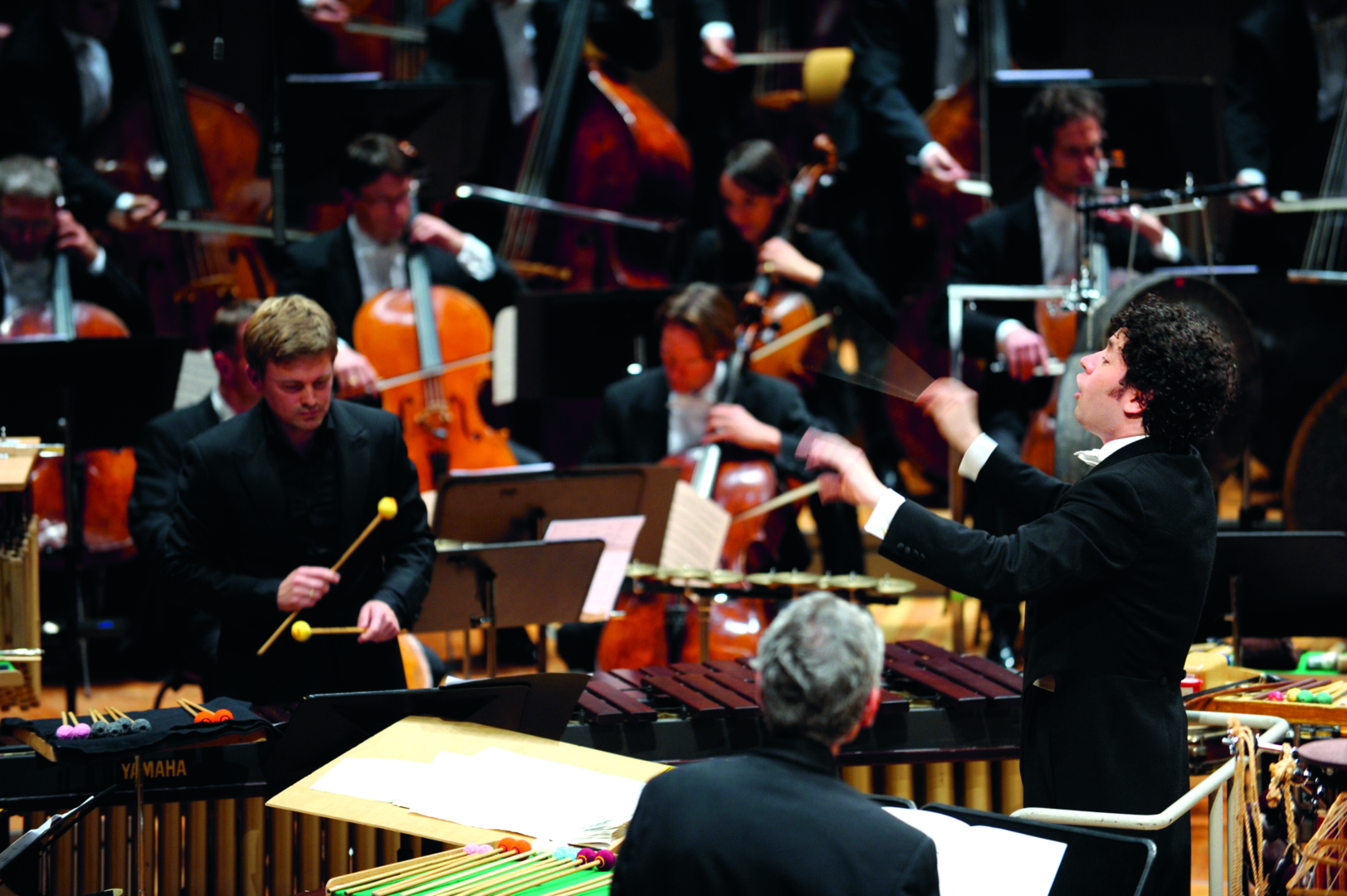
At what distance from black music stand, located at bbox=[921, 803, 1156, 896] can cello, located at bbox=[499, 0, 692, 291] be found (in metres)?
3.54

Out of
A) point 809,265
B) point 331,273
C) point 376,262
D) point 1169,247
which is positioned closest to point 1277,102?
point 1169,247

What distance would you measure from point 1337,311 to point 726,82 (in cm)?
256

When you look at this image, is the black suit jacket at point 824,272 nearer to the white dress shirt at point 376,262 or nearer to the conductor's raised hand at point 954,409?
the white dress shirt at point 376,262

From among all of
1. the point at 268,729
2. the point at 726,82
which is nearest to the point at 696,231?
the point at 726,82

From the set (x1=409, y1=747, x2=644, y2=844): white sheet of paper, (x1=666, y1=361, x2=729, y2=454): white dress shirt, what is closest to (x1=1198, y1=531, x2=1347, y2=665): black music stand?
(x1=666, y1=361, x2=729, y2=454): white dress shirt

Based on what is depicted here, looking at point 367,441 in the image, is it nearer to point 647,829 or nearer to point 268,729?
point 268,729

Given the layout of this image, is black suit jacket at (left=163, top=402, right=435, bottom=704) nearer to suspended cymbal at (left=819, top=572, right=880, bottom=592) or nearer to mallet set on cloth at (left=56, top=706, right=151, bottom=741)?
mallet set on cloth at (left=56, top=706, right=151, bottom=741)

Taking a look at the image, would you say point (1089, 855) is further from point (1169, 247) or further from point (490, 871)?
point (1169, 247)

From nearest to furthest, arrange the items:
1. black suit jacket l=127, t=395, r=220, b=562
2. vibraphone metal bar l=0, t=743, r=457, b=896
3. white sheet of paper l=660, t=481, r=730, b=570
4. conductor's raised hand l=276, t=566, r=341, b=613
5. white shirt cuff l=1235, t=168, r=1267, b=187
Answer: vibraphone metal bar l=0, t=743, r=457, b=896 → conductor's raised hand l=276, t=566, r=341, b=613 → black suit jacket l=127, t=395, r=220, b=562 → white sheet of paper l=660, t=481, r=730, b=570 → white shirt cuff l=1235, t=168, r=1267, b=187

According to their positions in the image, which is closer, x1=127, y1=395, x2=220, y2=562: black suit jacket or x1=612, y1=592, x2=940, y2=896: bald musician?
x1=612, y1=592, x2=940, y2=896: bald musician

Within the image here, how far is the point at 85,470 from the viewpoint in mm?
4480

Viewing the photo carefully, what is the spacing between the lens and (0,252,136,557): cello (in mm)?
4410

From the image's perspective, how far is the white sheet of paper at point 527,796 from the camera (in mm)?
2150

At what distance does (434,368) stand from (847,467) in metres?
2.47
